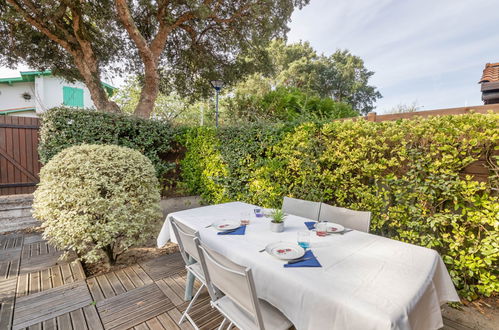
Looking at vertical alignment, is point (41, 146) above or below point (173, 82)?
below

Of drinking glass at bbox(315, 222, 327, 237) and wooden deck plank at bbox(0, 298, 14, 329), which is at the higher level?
drinking glass at bbox(315, 222, 327, 237)

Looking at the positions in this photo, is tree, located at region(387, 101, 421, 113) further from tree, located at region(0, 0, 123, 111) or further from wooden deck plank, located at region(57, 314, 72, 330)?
tree, located at region(0, 0, 123, 111)

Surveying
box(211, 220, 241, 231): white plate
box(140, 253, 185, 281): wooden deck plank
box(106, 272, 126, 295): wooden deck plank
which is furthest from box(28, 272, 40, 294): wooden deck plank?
box(211, 220, 241, 231): white plate

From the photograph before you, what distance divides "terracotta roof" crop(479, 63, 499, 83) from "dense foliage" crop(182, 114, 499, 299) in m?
4.49

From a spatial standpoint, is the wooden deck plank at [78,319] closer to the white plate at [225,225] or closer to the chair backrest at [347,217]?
the white plate at [225,225]

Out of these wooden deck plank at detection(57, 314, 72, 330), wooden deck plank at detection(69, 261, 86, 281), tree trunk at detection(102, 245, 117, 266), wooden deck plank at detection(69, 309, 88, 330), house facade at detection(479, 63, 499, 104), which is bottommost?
wooden deck plank at detection(69, 261, 86, 281)

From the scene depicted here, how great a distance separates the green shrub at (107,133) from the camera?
14.6 feet

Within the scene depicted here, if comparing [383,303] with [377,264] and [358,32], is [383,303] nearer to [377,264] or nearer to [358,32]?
[377,264]

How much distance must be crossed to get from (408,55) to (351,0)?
18.6 feet

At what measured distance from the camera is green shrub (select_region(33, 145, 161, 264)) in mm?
2787

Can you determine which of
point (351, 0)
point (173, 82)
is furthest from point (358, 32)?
point (173, 82)

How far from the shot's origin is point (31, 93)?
37.2ft

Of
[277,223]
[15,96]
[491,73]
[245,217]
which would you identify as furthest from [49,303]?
[15,96]

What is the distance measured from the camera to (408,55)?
9977 millimetres
